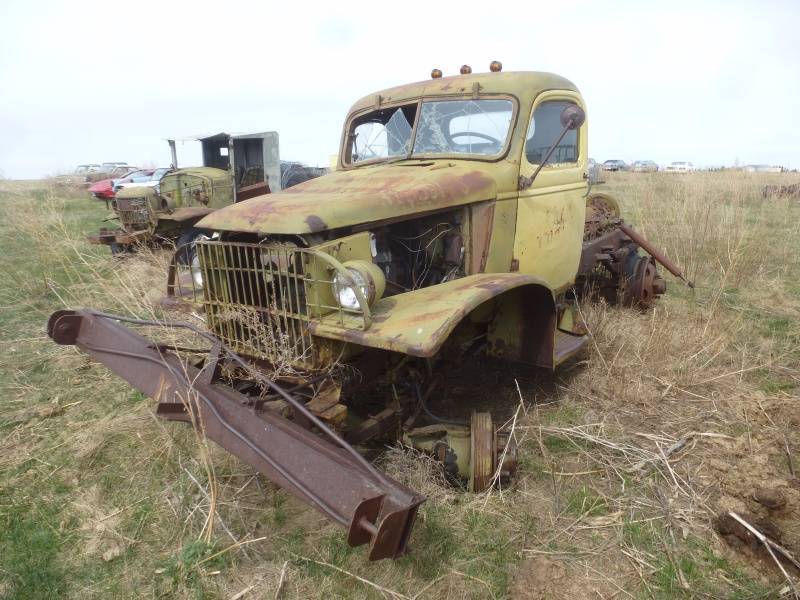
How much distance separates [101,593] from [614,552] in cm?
227

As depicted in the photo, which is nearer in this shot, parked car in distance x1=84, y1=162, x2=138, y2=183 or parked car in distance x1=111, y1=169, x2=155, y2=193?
parked car in distance x1=111, y1=169, x2=155, y2=193

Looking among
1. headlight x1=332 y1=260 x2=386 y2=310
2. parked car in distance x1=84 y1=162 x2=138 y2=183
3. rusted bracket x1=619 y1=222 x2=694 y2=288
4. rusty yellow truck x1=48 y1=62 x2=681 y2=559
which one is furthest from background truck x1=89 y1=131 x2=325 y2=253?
parked car in distance x1=84 y1=162 x2=138 y2=183

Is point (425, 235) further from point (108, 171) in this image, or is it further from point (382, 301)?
point (108, 171)

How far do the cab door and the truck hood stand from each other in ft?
1.60

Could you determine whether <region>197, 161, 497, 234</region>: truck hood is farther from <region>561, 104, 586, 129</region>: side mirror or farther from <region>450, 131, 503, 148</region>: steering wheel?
<region>561, 104, 586, 129</region>: side mirror

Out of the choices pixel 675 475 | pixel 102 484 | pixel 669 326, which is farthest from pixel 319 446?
pixel 669 326

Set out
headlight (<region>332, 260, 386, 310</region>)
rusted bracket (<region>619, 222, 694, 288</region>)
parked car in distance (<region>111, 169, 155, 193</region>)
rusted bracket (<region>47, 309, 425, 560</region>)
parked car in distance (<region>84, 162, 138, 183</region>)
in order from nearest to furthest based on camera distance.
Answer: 1. rusted bracket (<region>47, 309, 425, 560</region>)
2. headlight (<region>332, 260, 386, 310</region>)
3. rusted bracket (<region>619, 222, 694, 288</region>)
4. parked car in distance (<region>111, 169, 155, 193</region>)
5. parked car in distance (<region>84, 162, 138, 183</region>)

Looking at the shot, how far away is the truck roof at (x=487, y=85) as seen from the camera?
3943mm

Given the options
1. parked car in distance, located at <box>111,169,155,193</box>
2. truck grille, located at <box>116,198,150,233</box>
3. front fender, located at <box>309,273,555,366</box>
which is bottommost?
parked car in distance, located at <box>111,169,155,193</box>

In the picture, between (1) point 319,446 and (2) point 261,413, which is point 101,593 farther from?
(1) point 319,446

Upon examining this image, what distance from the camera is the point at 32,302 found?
650 centimetres

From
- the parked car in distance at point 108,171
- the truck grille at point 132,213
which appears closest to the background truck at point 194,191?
the truck grille at point 132,213

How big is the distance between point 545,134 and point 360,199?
1.84 meters

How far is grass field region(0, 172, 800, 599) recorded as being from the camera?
247 centimetres
